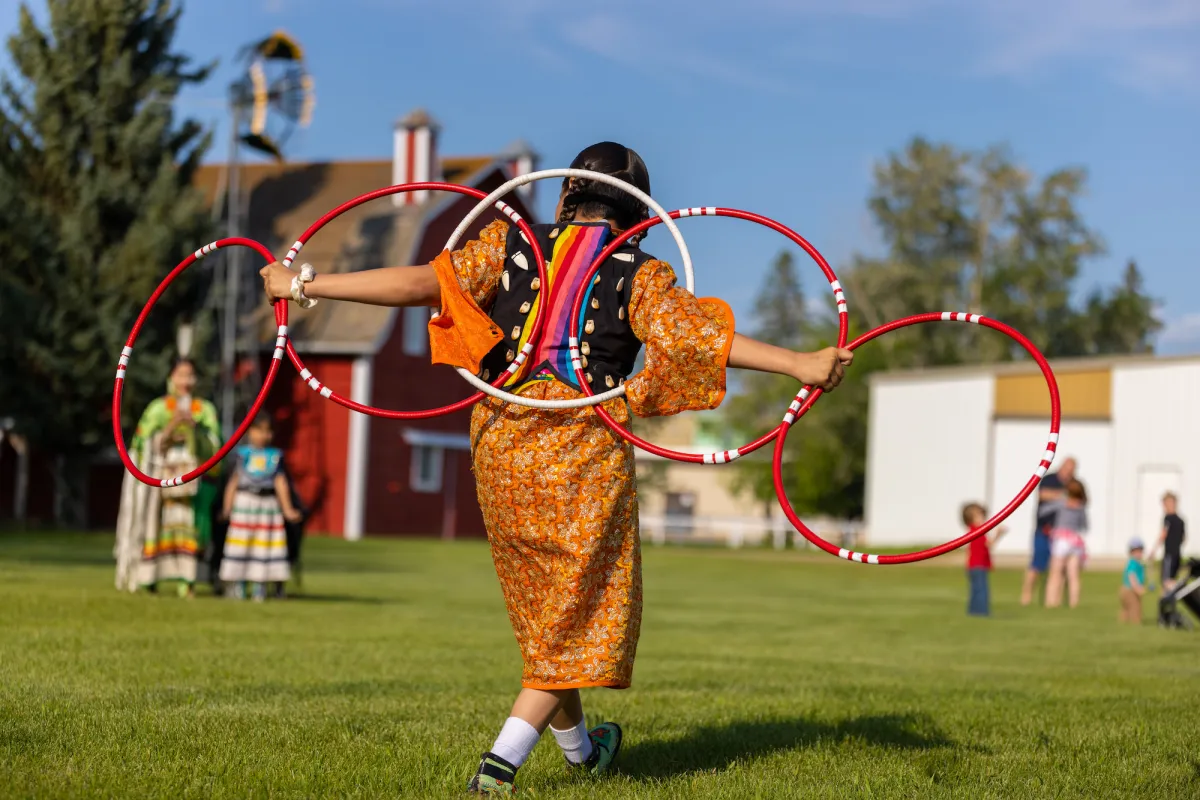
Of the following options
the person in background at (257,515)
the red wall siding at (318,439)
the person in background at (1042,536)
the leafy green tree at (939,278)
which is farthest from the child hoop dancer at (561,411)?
the leafy green tree at (939,278)

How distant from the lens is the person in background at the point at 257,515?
15281mm

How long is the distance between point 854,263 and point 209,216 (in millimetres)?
38876

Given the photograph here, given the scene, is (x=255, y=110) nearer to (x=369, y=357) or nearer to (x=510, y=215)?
(x=369, y=357)

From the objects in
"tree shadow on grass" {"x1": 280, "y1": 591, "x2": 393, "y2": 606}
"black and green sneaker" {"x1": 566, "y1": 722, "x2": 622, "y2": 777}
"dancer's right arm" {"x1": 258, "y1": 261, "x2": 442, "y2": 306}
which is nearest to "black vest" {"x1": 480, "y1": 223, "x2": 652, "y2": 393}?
"dancer's right arm" {"x1": 258, "y1": 261, "x2": 442, "y2": 306}

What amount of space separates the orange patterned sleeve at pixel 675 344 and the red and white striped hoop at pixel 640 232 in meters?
0.12

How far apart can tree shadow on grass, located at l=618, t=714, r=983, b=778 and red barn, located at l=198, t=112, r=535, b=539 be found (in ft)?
103

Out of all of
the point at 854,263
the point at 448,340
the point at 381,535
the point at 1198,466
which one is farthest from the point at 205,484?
the point at 854,263

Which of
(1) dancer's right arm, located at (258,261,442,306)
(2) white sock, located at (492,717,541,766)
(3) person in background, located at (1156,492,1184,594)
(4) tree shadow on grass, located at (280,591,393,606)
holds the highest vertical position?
(1) dancer's right arm, located at (258,261,442,306)

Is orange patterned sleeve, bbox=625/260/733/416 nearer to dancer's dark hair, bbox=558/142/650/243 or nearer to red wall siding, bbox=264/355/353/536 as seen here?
dancer's dark hair, bbox=558/142/650/243

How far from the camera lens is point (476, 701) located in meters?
7.94

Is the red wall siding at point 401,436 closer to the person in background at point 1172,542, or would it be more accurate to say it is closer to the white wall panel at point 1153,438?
the white wall panel at point 1153,438

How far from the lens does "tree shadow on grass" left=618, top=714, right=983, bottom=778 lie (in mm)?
6211

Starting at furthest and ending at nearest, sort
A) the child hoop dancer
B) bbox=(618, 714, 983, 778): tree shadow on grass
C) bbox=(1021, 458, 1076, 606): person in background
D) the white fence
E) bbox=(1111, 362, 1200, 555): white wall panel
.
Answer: the white fence < bbox=(1111, 362, 1200, 555): white wall panel < bbox=(1021, 458, 1076, 606): person in background < bbox=(618, 714, 983, 778): tree shadow on grass < the child hoop dancer

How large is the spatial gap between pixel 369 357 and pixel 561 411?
35.0 metres
